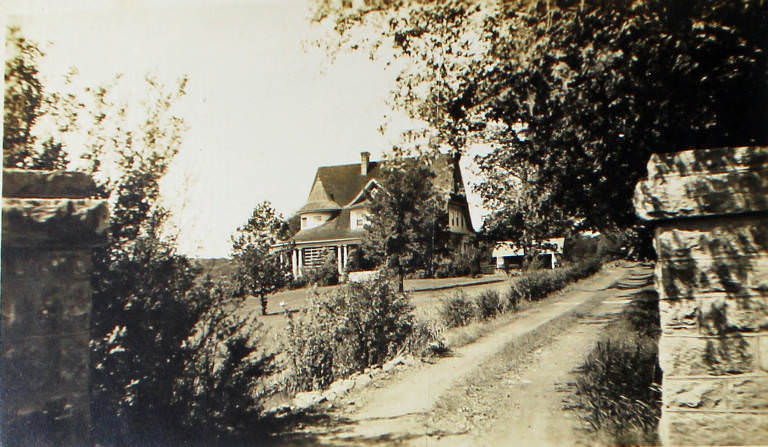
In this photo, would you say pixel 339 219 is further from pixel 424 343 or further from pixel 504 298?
pixel 504 298

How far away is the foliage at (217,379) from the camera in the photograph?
3.96m

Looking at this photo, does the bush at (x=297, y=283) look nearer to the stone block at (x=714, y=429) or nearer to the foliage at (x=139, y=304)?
the foliage at (x=139, y=304)

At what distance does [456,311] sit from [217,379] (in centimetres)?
721

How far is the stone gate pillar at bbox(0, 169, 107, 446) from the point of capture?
2.81 metres

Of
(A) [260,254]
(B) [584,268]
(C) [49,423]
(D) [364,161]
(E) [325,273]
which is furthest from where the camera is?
(B) [584,268]

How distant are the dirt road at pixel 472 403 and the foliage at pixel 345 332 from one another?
0.78m

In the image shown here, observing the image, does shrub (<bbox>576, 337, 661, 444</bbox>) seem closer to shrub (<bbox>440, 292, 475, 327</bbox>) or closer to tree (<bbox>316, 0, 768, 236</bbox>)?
tree (<bbox>316, 0, 768, 236</bbox>)

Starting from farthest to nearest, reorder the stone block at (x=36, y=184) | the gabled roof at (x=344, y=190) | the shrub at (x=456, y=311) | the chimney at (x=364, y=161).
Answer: the shrub at (x=456, y=311)
the gabled roof at (x=344, y=190)
the chimney at (x=364, y=161)
the stone block at (x=36, y=184)

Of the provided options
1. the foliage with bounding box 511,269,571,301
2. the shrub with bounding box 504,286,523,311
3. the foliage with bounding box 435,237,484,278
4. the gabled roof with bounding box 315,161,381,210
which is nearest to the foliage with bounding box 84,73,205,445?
the gabled roof with bounding box 315,161,381,210

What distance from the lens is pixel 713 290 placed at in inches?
107

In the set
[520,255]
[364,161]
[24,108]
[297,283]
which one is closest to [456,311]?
[297,283]

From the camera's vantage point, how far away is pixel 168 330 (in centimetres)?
404

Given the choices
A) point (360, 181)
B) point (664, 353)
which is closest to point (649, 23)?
point (664, 353)

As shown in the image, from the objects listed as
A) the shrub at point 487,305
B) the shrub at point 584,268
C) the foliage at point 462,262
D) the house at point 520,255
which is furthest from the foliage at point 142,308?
the shrub at point 584,268
